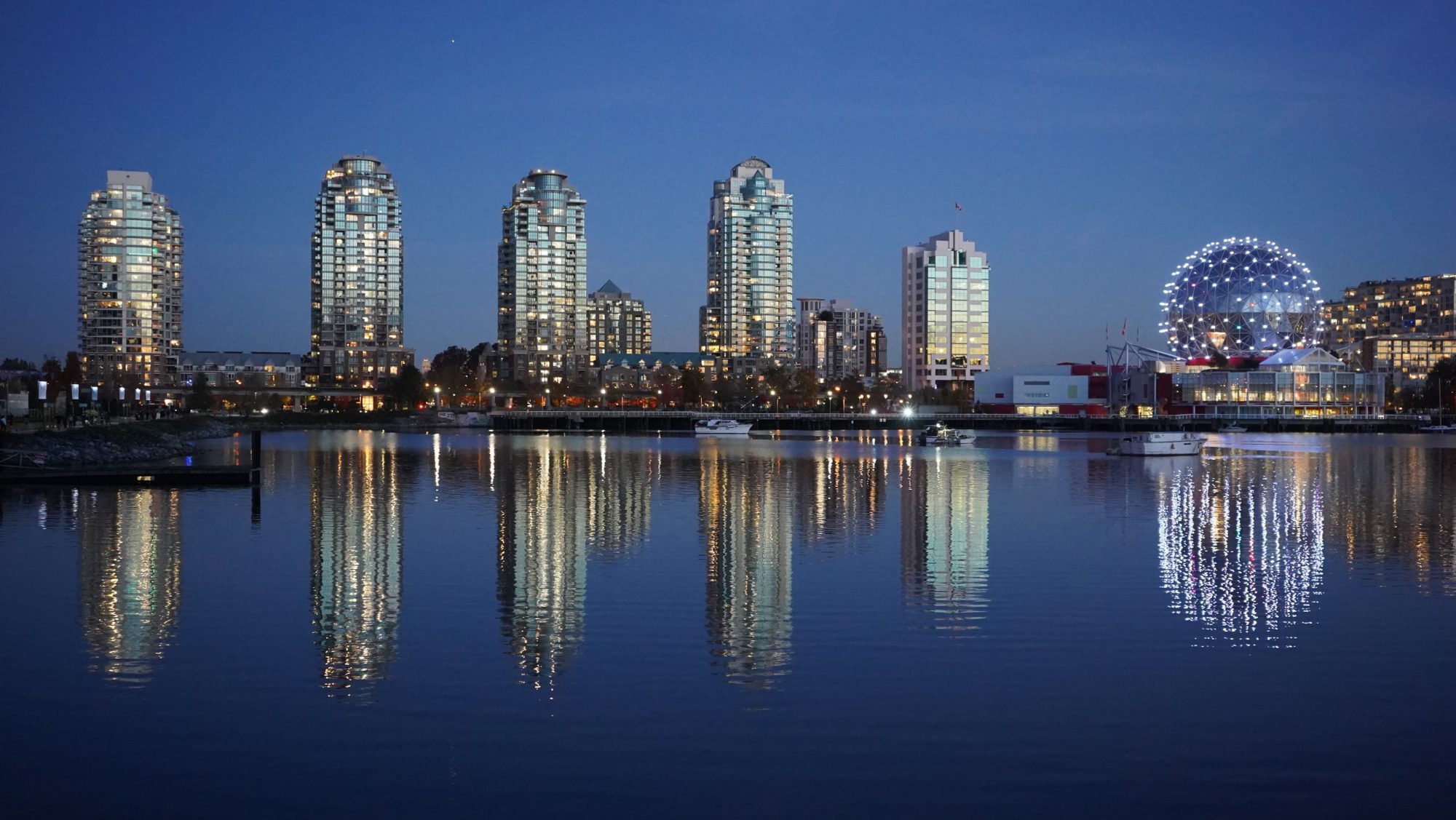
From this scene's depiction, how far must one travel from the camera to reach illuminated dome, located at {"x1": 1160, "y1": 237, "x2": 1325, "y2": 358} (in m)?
138

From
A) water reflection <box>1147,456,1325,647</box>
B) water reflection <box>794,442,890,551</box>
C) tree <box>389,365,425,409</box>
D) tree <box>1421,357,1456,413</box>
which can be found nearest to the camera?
water reflection <box>1147,456,1325,647</box>

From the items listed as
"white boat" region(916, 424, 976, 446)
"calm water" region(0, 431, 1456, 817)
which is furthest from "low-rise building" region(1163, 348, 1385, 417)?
"calm water" region(0, 431, 1456, 817)

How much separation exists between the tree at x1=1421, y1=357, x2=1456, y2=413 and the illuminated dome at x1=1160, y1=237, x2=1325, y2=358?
36953 mm

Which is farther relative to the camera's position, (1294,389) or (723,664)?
(1294,389)

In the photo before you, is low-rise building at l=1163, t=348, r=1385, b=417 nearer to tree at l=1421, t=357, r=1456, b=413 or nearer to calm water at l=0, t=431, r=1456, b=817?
tree at l=1421, t=357, r=1456, b=413

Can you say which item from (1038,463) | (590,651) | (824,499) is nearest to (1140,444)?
(1038,463)

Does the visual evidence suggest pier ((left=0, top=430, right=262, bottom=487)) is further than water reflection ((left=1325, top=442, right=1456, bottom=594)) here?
Yes

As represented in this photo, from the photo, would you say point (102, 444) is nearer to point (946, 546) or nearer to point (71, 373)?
point (946, 546)

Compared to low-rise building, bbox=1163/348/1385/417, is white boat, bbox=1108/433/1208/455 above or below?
below

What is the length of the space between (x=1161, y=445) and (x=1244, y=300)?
6994 cm

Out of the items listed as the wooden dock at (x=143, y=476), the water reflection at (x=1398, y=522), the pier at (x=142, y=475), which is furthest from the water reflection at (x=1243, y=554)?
the wooden dock at (x=143, y=476)

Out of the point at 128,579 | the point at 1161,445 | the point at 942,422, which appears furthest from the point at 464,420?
the point at 128,579

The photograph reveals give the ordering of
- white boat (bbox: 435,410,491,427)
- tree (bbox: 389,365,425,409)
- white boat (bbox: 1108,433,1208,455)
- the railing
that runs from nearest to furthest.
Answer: the railing → white boat (bbox: 1108,433,1208,455) → white boat (bbox: 435,410,491,427) → tree (bbox: 389,365,425,409)

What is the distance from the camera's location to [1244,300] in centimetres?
13975
